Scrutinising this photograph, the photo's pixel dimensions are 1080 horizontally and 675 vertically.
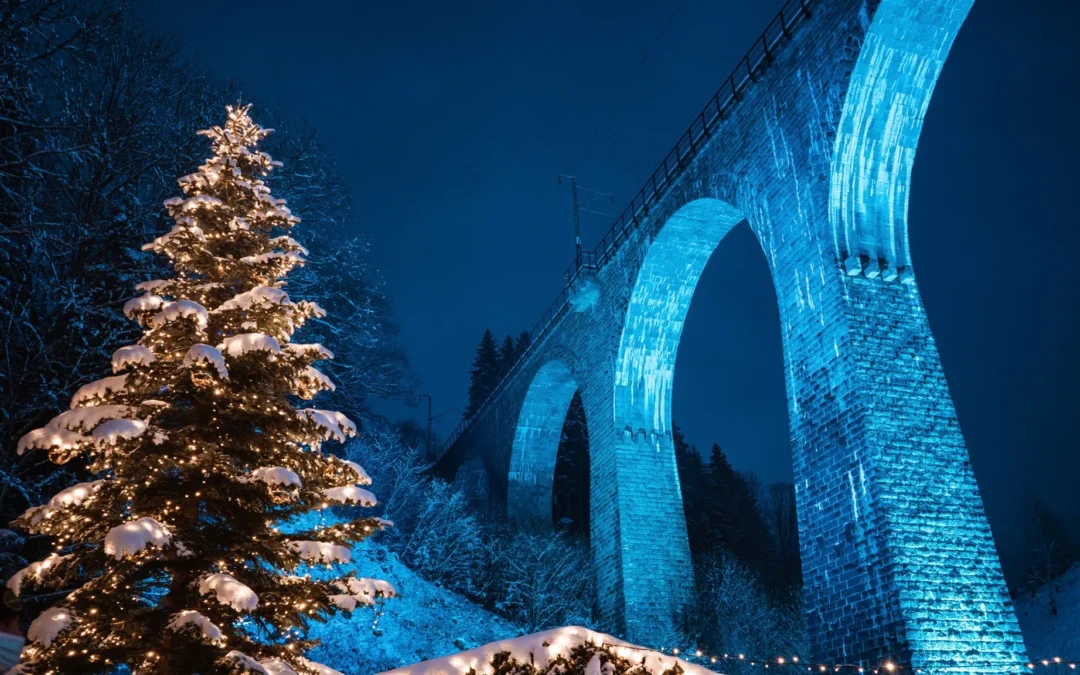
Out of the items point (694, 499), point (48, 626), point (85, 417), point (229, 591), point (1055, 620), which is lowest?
point (48, 626)

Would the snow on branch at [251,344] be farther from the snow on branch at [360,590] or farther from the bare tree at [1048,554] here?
the bare tree at [1048,554]

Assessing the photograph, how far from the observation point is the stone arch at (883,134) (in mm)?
11305

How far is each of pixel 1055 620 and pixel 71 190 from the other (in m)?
34.8

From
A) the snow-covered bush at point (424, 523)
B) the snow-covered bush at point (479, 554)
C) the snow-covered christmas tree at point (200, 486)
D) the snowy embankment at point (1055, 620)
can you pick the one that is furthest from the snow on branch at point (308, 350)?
the snowy embankment at point (1055, 620)

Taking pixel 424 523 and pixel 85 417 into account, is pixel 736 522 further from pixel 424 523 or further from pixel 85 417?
pixel 85 417

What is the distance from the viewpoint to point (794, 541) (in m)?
44.7

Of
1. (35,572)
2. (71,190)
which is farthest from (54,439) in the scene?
(71,190)

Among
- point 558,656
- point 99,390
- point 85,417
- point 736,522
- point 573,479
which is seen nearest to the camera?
point 558,656

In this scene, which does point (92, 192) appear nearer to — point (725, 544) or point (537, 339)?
point (537, 339)

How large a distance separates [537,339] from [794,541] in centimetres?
2695

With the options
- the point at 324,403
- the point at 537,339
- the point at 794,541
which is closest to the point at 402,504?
the point at 324,403

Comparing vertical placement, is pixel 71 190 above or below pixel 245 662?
above

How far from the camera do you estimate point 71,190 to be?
10.6 m

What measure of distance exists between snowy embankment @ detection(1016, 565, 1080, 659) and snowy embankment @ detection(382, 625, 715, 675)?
27.7 m
